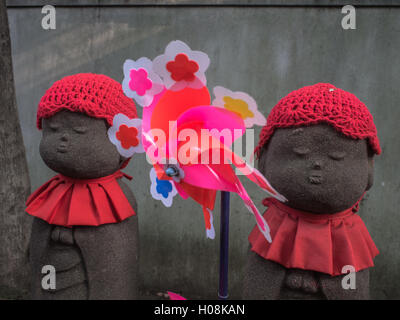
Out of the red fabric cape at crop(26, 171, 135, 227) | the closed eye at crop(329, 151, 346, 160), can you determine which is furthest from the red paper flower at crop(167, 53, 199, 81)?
the red fabric cape at crop(26, 171, 135, 227)

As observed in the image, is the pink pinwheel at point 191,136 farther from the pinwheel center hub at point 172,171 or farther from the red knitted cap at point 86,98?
the red knitted cap at point 86,98

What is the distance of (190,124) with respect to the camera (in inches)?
37.4

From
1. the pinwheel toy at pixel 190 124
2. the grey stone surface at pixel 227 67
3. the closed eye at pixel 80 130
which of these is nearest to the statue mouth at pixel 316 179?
the pinwheel toy at pixel 190 124

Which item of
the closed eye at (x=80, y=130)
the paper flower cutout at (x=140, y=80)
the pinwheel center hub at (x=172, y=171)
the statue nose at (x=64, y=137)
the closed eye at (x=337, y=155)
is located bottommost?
the pinwheel center hub at (x=172, y=171)

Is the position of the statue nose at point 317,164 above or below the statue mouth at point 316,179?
above

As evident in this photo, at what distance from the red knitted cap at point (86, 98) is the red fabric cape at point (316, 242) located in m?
0.87

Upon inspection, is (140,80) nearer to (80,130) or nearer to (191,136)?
(191,136)

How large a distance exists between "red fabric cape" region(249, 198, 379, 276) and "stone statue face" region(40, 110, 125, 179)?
796mm

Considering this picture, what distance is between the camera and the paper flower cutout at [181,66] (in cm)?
87

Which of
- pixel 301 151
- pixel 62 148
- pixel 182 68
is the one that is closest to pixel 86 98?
pixel 62 148

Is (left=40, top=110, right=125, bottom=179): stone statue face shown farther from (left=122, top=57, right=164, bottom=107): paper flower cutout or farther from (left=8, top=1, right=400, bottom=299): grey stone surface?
(left=8, top=1, right=400, bottom=299): grey stone surface

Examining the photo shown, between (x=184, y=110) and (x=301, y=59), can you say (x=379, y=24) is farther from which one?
(x=184, y=110)

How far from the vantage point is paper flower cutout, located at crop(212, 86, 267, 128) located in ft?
2.93

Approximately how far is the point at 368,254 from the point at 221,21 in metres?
1.78
